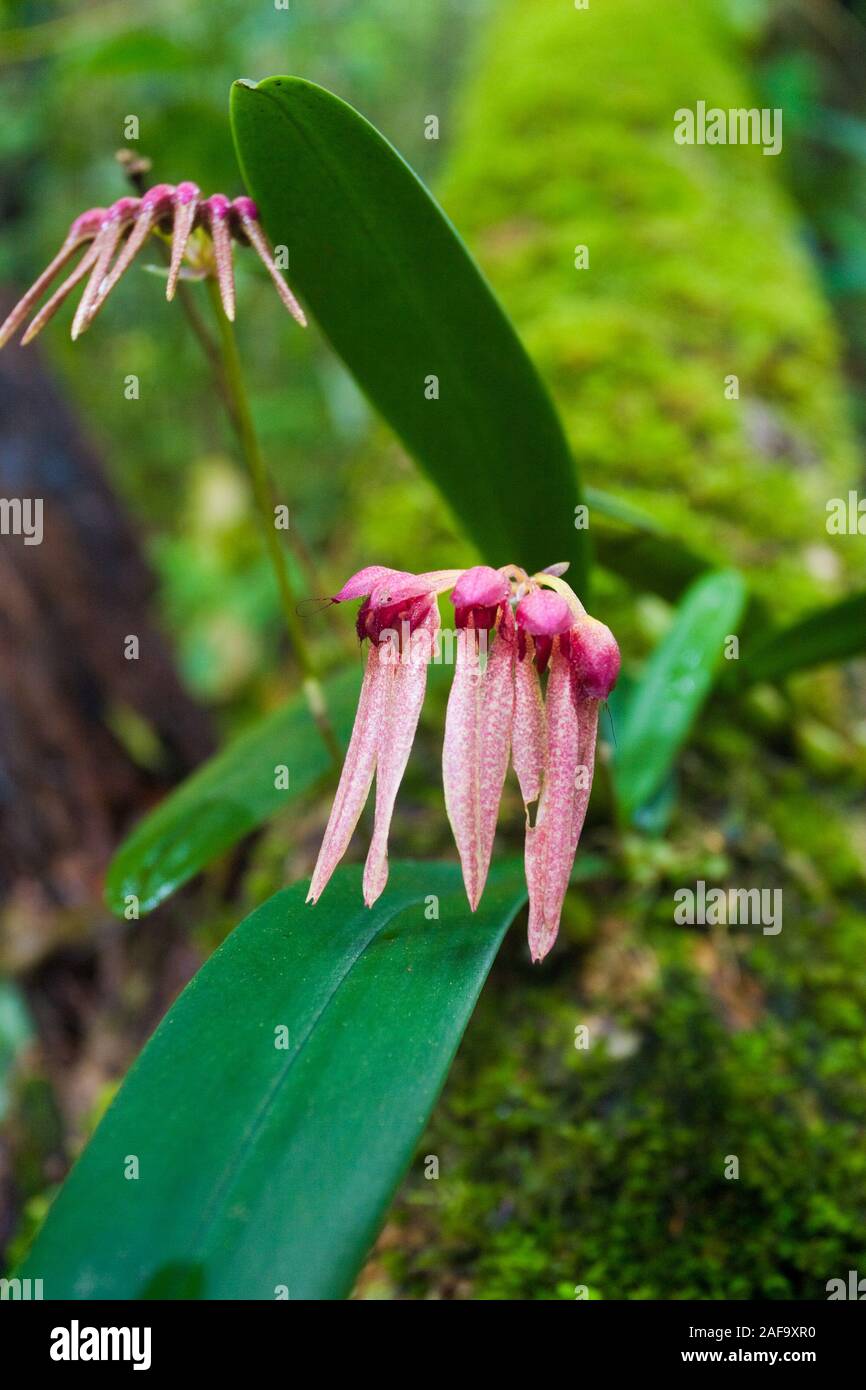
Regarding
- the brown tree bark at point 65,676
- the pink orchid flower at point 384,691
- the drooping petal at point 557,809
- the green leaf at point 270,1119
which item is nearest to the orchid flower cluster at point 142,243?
the pink orchid flower at point 384,691

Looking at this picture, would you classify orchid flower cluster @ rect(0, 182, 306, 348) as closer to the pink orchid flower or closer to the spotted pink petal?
the pink orchid flower

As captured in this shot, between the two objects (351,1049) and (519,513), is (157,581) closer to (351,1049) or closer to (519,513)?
(519,513)

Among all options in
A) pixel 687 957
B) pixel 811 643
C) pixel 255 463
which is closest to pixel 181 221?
pixel 255 463

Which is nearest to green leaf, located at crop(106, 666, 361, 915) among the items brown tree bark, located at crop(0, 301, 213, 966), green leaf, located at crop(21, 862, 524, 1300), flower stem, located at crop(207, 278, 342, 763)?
flower stem, located at crop(207, 278, 342, 763)

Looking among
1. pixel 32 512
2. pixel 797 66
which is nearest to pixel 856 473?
pixel 32 512

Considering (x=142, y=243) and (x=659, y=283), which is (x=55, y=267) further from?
(x=659, y=283)

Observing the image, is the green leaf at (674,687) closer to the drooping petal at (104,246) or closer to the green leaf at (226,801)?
the green leaf at (226,801)

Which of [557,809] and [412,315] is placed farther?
[412,315]
